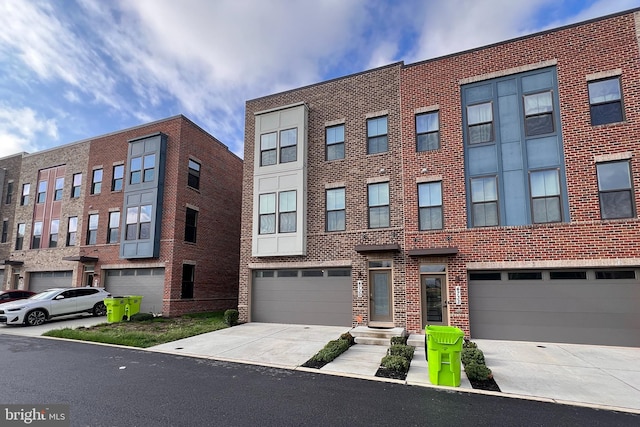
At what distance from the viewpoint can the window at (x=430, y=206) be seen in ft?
43.0

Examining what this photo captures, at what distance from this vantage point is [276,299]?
15688 millimetres

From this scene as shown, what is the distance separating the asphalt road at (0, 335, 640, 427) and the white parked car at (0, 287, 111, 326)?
825 centimetres

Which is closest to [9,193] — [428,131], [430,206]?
[428,131]

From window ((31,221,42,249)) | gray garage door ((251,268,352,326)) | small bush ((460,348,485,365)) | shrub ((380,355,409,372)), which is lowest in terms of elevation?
shrub ((380,355,409,372))

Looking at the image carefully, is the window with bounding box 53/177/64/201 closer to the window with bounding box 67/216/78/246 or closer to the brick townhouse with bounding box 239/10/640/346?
the window with bounding box 67/216/78/246

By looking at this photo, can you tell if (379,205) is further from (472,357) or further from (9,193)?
(9,193)

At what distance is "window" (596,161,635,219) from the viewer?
10914 mm

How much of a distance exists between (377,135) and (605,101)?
7559mm

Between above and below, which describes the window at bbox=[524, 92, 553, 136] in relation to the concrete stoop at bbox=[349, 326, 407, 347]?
above

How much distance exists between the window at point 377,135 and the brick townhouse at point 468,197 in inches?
2.5

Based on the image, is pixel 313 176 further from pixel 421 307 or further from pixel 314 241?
pixel 421 307

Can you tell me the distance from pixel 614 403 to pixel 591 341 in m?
5.57

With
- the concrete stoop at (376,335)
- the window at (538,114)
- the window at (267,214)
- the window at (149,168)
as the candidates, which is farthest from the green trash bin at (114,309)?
the window at (538,114)

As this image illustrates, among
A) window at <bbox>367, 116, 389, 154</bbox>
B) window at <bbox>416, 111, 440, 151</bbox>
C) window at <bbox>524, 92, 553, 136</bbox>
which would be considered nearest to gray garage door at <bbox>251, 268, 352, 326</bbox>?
window at <bbox>367, 116, 389, 154</bbox>
